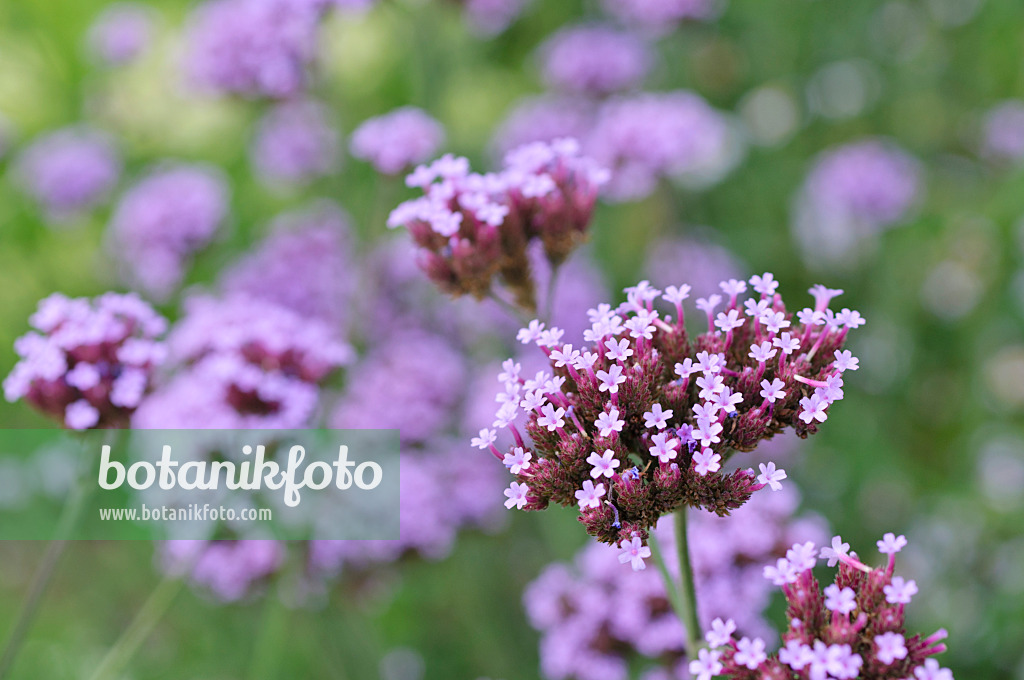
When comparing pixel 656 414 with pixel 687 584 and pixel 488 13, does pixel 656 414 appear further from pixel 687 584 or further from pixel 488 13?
pixel 488 13

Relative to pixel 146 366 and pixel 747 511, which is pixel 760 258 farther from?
pixel 146 366

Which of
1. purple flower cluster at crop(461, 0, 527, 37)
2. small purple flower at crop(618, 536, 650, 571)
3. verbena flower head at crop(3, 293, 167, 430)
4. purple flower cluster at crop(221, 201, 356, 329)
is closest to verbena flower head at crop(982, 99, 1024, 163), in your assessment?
purple flower cluster at crop(461, 0, 527, 37)

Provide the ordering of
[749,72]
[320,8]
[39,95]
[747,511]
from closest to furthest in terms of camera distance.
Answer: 1. [747,511]
2. [320,8]
3. [749,72]
4. [39,95]

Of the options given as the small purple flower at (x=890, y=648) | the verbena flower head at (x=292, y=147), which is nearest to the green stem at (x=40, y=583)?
the small purple flower at (x=890, y=648)

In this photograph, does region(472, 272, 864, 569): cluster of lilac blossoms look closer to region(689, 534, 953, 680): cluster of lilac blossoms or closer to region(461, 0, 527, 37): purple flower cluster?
region(689, 534, 953, 680): cluster of lilac blossoms

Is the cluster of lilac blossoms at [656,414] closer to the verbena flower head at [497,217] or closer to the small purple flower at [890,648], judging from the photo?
the small purple flower at [890,648]

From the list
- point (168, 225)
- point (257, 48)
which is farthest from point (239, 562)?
point (257, 48)

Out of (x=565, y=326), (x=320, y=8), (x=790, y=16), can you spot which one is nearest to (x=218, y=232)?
(x=320, y=8)
